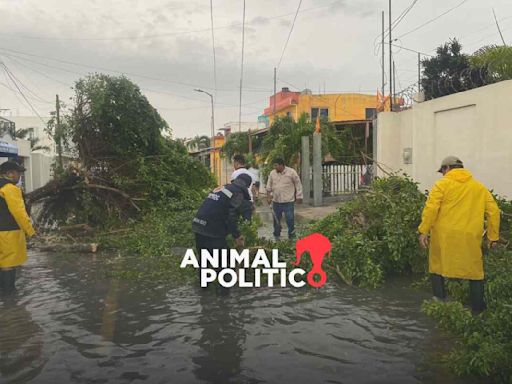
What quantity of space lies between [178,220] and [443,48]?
13.1 meters

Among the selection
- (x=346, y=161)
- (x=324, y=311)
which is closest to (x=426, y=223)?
(x=324, y=311)

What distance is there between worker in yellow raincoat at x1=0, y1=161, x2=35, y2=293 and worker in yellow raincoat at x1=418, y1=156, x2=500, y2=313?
4.81 meters

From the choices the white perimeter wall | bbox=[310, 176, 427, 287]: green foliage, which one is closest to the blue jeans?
bbox=[310, 176, 427, 287]: green foliage

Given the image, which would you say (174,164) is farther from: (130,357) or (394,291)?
(130,357)

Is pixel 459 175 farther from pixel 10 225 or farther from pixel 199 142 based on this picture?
pixel 199 142

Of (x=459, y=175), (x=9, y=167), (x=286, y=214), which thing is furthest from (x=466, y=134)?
(x=9, y=167)

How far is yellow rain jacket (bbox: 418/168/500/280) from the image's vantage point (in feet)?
16.3

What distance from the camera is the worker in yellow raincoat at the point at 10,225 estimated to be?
621 centimetres

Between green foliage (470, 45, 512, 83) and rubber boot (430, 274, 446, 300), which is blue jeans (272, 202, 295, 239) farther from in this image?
green foliage (470, 45, 512, 83)

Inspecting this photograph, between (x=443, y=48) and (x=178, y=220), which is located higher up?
(x=443, y=48)

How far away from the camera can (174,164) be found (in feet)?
42.8

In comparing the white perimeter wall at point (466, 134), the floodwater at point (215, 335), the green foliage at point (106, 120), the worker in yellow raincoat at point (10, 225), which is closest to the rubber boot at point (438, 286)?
the floodwater at point (215, 335)

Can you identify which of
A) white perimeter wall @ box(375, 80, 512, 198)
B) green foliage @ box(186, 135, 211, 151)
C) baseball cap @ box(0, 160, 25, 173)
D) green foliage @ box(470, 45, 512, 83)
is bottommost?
baseball cap @ box(0, 160, 25, 173)

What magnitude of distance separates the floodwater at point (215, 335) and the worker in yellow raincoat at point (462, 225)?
24.7 inches
